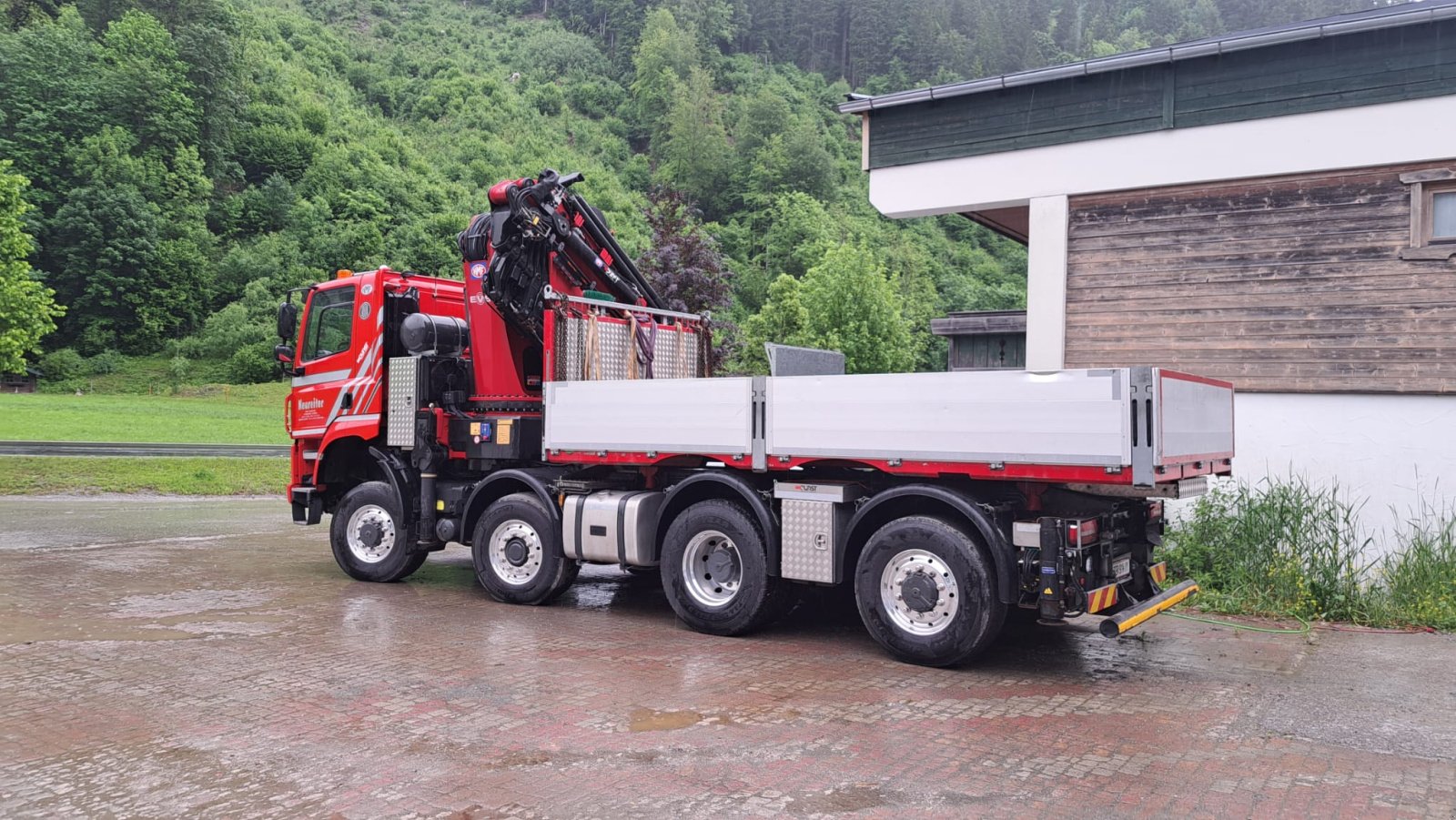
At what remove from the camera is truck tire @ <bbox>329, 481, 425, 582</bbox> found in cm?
1059

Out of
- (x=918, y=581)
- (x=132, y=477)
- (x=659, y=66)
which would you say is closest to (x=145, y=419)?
(x=132, y=477)

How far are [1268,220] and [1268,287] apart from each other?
720mm

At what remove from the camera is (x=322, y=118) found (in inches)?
3541

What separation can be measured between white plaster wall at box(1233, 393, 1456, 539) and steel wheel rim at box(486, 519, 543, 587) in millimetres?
7516

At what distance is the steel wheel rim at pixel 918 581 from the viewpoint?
23.2ft

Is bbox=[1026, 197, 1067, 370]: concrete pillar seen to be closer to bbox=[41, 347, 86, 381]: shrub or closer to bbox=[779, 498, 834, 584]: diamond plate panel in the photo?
bbox=[779, 498, 834, 584]: diamond plate panel

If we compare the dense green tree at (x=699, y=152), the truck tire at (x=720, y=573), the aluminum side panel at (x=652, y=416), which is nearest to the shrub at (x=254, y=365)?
the dense green tree at (x=699, y=152)

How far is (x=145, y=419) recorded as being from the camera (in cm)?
3450

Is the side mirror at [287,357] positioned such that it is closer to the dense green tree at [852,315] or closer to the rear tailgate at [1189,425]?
the rear tailgate at [1189,425]

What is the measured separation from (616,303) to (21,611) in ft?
19.7

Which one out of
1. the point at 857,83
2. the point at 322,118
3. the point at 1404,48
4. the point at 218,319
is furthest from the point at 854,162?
the point at 1404,48

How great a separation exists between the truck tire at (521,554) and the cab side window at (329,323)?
2.80m

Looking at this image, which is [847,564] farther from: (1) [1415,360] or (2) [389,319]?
(1) [1415,360]

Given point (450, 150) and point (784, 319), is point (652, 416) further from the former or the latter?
point (450, 150)
